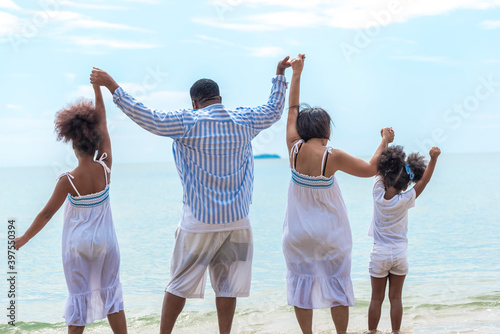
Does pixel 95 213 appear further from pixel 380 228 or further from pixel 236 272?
pixel 380 228

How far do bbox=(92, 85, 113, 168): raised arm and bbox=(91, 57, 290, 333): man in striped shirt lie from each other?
11.5 inches

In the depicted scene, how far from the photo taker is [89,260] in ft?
13.5

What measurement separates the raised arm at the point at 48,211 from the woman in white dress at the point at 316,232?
5.41ft

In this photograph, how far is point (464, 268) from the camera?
33.6ft

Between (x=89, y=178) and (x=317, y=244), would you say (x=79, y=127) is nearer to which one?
(x=89, y=178)

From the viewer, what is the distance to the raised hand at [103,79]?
397 centimetres

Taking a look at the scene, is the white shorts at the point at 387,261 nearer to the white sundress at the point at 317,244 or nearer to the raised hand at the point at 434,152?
the white sundress at the point at 317,244

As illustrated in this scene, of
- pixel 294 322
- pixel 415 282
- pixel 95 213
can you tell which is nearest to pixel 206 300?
pixel 294 322

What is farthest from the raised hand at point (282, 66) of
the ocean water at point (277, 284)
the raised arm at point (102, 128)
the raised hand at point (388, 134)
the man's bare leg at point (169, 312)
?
the ocean water at point (277, 284)

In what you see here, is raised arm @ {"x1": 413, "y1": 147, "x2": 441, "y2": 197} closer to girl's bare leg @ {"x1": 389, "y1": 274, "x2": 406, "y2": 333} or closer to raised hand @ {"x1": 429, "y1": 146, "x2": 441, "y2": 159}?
raised hand @ {"x1": 429, "y1": 146, "x2": 441, "y2": 159}

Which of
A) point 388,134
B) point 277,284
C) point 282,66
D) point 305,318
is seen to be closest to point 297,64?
point 282,66

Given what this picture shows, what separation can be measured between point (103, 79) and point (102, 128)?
418 mm

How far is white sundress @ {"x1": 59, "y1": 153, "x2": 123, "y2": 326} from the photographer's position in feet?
13.4

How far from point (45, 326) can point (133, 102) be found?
3803mm
